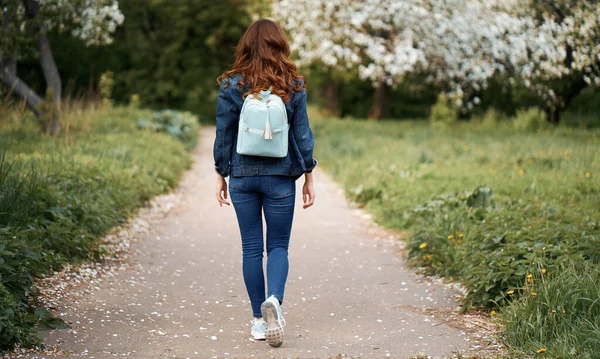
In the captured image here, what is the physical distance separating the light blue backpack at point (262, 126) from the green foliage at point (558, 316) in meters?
1.70

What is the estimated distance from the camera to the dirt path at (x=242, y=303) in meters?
4.22

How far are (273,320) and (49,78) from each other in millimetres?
9179

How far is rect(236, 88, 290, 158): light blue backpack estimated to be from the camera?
393 cm

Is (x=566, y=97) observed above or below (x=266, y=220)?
above

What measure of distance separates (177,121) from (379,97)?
9054 mm

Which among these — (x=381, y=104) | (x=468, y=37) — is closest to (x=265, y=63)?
(x=468, y=37)

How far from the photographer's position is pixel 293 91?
13.3 ft

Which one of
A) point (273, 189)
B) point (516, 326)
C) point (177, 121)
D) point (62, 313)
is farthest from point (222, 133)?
point (177, 121)

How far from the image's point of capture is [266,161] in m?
4.07

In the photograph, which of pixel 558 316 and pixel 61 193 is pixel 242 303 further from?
pixel 558 316

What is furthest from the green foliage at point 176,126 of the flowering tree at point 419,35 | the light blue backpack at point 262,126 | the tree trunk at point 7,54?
the light blue backpack at point 262,126

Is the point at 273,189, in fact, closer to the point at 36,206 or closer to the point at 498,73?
the point at 36,206

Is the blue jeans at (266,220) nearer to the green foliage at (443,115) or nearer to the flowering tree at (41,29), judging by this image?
the flowering tree at (41,29)

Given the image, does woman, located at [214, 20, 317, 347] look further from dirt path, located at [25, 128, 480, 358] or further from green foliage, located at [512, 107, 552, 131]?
green foliage, located at [512, 107, 552, 131]
